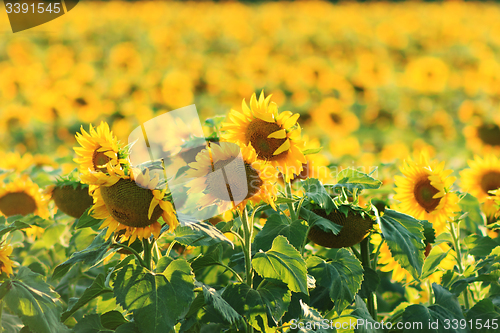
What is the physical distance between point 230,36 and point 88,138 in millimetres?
8293

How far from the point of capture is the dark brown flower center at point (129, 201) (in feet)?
4.10

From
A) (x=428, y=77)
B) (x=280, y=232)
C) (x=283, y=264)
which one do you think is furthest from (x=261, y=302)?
(x=428, y=77)

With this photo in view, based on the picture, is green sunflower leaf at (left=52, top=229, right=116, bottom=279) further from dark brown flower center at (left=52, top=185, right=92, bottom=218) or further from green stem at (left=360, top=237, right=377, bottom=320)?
green stem at (left=360, top=237, right=377, bottom=320)

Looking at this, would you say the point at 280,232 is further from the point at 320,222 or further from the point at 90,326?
the point at 90,326

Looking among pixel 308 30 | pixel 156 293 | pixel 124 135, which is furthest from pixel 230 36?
pixel 156 293

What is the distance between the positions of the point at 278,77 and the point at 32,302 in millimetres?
5847

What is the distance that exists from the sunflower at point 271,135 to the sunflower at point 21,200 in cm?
113

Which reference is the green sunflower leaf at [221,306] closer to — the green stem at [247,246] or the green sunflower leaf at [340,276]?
the green stem at [247,246]

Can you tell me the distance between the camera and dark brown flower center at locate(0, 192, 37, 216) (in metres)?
2.18

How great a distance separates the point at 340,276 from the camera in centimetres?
142

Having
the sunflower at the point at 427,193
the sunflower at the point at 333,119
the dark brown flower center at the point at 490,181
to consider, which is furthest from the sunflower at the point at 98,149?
the sunflower at the point at 333,119

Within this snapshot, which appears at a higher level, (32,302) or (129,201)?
(129,201)

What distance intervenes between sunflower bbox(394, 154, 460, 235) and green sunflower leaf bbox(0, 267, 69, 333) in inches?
48.6

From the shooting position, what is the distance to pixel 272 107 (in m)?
1.49
